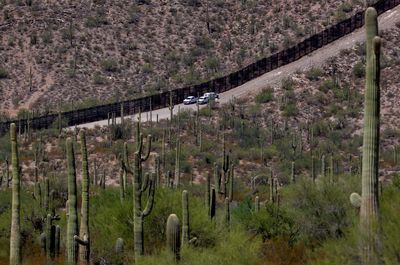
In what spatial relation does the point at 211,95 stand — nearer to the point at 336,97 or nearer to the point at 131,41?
the point at 336,97

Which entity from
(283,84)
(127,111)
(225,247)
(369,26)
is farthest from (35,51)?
(369,26)

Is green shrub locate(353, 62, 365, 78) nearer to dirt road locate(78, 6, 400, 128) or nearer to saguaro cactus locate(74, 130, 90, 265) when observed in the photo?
dirt road locate(78, 6, 400, 128)

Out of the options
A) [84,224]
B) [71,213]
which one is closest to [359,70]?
[84,224]

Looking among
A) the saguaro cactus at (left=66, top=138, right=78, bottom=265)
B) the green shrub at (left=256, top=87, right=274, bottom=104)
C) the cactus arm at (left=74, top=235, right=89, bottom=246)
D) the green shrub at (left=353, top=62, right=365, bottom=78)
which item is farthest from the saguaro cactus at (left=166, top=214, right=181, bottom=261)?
the green shrub at (left=353, top=62, right=365, bottom=78)

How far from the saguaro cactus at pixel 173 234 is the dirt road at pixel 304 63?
4885cm

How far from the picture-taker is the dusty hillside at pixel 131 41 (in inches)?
3073

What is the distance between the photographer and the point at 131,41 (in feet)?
278

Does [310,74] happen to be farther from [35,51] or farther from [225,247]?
[225,247]

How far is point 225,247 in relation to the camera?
2383 centimetres

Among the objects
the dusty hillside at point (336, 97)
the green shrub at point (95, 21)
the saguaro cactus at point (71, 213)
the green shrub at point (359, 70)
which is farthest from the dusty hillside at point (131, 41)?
the saguaro cactus at point (71, 213)

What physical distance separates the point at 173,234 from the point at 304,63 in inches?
2262

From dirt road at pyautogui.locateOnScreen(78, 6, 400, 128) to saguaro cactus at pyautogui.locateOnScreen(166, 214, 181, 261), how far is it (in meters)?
48.9

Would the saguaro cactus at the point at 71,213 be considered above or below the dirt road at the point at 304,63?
below

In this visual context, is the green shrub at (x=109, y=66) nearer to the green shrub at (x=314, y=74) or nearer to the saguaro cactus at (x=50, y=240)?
the green shrub at (x=314, y=74)
